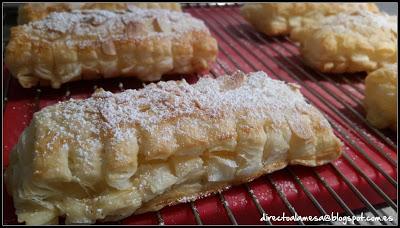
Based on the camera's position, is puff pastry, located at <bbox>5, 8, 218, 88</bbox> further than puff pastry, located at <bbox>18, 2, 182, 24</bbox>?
No

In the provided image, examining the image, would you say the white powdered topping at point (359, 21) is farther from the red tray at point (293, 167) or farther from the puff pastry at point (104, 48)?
the puff pastry at point (104, 48)

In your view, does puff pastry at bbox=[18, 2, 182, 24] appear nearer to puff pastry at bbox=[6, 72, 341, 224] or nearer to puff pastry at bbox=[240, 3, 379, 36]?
puff pastry at bbox=[240, 3, 379, 36]

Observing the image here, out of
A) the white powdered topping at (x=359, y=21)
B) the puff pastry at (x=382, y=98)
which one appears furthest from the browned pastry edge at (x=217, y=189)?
the white powdered topping at (x=359, y=21)

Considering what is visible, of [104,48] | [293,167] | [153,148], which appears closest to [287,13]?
[104,48]

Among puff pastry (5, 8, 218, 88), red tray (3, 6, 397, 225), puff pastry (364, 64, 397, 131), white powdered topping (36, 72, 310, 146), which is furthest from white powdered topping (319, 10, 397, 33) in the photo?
white powdered topping (36, 72, 310, 146)

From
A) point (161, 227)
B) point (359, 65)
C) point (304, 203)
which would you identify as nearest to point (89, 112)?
point (161, 227)

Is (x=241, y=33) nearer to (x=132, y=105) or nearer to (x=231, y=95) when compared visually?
(x=231, y=95)

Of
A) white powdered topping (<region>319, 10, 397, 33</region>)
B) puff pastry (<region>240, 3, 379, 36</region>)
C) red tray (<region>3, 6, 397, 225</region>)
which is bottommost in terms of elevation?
red tray (<region>3, 6, 397, 225</region>)

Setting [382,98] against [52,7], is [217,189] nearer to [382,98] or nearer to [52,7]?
[382,98]
